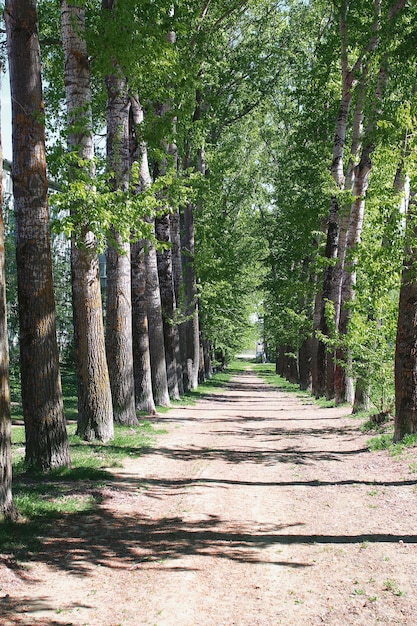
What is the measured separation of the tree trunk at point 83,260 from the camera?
1113 cm

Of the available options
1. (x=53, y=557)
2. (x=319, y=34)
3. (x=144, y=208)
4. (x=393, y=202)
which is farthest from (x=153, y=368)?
(x=319, y=34)

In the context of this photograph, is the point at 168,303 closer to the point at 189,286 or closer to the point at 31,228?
the point at 189,286

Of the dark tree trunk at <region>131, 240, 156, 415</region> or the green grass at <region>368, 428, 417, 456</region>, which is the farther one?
the dark tree trunk at <region>131, 240, 156, 415</region>

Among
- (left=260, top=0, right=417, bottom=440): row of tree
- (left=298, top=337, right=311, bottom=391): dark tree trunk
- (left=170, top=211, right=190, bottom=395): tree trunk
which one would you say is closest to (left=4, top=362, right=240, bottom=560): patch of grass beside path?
(left=260, top=0, right=417, bottom=440): row of tree

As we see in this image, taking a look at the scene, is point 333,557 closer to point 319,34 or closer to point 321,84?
point 321,84

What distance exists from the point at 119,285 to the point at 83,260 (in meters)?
2.58

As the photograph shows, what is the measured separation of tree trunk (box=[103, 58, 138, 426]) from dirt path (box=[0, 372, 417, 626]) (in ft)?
8.69

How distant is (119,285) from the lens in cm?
1400

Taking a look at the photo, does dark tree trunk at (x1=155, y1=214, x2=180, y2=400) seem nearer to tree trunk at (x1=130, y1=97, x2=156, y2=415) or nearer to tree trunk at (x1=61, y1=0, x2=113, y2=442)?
tree trunk at (x1=130, y1=97, x2=156, y2=415)

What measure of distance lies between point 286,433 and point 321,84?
13.1 m

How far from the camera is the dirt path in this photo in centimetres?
520

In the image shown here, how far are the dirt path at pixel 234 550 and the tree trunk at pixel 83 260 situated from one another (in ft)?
5.43

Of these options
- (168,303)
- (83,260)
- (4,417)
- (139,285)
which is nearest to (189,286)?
(168,303)

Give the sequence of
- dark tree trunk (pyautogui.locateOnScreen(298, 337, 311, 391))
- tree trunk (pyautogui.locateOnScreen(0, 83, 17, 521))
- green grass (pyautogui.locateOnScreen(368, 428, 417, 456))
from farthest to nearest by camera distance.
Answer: dark tree trunk (pyautogui.locateOnScreen(298, 337, 311, 391)), green grass (pyautogui.locateOnScreen(368, 428, 417, 456)), tree trunk (pyautogui.locateOnScreen(0, 83, 17, 521))
